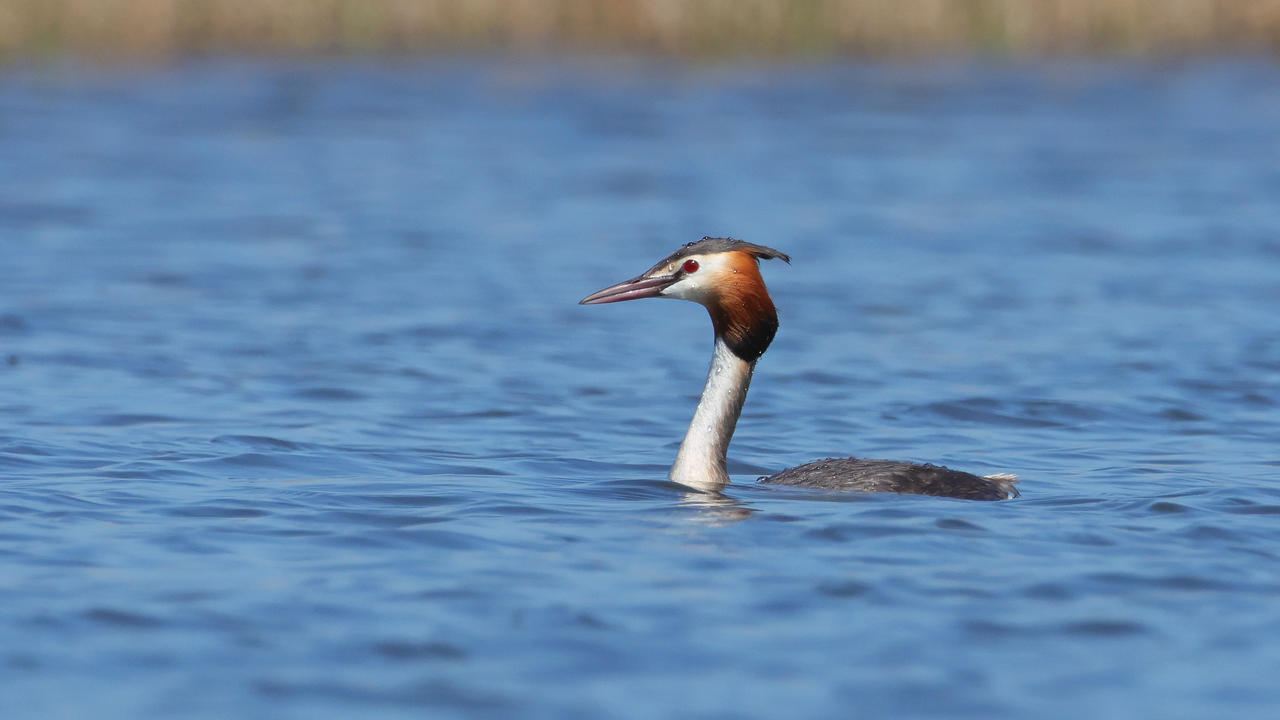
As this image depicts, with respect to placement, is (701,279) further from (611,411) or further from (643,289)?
(611,411)

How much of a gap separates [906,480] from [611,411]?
121 inches

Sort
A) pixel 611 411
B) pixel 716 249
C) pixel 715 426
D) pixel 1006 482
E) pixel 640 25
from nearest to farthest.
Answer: pixel 1006 482 → pixel 716 249 → pixel 715 426 → pixel 611 411 → pixel 640 25

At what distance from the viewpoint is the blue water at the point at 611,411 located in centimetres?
575

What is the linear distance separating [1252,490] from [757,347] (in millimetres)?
2285

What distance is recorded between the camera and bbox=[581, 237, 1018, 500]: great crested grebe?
820 centimetres

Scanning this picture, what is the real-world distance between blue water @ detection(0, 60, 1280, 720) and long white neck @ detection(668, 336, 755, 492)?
0.20 metres

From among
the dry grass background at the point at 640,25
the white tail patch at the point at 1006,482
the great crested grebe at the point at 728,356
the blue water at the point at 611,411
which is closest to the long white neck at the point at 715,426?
the great crested grebe at the point at 728,356

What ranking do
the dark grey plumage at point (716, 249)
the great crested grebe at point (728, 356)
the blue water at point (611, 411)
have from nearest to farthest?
the blue water at point (611, 411), the great crested grebe at point (728, 356), the dark grey plumage at point (716, 249)

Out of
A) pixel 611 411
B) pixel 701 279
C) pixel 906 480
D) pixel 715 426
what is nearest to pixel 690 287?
pixel 701 279

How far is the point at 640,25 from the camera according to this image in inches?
1110

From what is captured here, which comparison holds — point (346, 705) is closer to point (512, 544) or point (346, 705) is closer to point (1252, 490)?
point (512, 544)

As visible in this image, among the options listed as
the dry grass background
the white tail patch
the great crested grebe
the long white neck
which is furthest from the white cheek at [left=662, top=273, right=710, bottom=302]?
the dry grass background

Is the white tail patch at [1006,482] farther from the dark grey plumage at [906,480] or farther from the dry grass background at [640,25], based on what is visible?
the dry grass background at [640,25]

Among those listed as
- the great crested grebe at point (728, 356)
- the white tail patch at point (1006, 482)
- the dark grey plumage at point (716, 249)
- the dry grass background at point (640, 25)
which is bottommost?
the white tail patch at point (1006, 482)
